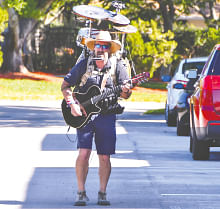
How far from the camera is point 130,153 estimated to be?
14.0 m

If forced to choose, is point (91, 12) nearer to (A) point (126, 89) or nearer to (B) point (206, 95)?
(A) point (126, 89)

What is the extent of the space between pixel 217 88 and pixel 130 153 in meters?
2.37

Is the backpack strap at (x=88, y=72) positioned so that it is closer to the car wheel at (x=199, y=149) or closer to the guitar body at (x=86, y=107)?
the guitar body at (x=86, y=107)

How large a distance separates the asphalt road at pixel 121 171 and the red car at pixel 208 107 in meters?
0.38

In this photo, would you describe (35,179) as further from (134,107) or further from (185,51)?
(185,51)

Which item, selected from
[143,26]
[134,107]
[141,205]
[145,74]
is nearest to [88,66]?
[145,74]

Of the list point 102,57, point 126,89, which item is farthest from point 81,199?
point 102,57

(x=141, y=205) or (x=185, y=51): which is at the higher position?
(x=141, y=205)

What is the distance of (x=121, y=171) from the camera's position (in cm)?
1166

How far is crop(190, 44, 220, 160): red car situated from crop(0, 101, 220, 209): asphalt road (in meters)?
0.38

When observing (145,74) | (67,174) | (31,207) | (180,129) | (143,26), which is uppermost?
(145,74)

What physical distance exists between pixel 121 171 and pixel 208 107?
1.61 metres

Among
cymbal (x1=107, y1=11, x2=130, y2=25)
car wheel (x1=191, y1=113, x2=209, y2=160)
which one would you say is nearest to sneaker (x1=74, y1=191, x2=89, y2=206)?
cymbal (x1=107, y1=11, x2=130, y2=25)

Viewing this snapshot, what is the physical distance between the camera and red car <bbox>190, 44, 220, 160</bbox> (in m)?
12.2
